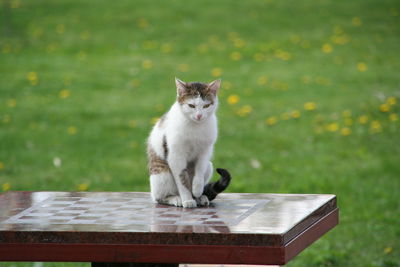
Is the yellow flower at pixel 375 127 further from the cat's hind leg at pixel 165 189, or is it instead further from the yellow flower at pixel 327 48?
the cat's hind leg at pixel 165 189

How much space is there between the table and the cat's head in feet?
Result: 1.73

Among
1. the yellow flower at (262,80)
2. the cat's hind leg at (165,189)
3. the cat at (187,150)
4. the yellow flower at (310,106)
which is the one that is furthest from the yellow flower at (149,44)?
the cat's hind leg at (165,189)

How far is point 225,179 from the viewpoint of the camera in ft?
13.9

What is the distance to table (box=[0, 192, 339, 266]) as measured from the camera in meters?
3.45

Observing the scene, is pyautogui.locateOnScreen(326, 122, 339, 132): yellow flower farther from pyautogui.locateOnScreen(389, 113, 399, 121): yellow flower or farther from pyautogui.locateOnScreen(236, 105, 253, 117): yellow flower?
pyautogui.locateOnScreen(236, 105, 253, 117): yellow flower

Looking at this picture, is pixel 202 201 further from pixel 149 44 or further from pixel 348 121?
pixel 149 44

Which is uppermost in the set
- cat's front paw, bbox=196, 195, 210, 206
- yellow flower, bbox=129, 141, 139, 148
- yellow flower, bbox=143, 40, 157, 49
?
yellow flower, bbox=143, 40, 157, 49

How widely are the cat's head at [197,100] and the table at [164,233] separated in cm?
53

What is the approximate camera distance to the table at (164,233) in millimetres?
3453

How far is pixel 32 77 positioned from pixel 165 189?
735 cm

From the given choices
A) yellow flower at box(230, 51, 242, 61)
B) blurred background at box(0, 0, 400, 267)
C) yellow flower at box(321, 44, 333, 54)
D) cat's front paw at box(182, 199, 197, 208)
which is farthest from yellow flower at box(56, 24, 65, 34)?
cat's front paw at box(182, 199, 197, 208)

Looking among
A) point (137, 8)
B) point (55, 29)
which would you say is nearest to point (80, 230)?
point (55, 29)

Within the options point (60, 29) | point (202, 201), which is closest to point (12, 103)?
point (60, 29)

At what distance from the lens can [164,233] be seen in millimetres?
3518
